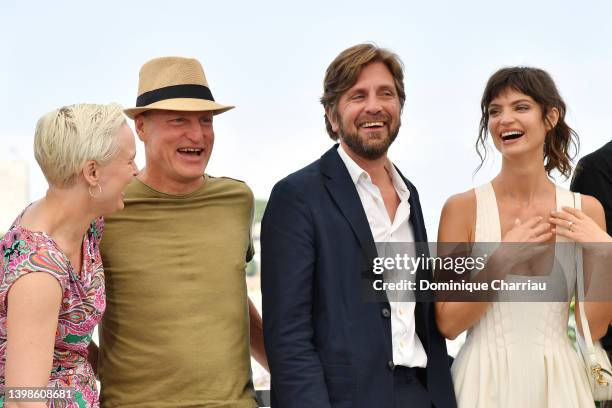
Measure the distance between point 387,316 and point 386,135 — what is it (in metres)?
0.65

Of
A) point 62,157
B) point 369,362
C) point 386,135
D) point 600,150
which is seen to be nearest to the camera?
point 62,157

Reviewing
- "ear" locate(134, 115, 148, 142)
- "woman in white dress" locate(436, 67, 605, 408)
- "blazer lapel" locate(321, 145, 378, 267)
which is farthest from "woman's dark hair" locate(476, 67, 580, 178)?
"ear" locate(134, 115, 148, 142)

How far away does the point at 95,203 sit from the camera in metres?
2.56

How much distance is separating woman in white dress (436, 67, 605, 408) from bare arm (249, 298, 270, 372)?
0.71m

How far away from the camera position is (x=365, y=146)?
9.75 feet

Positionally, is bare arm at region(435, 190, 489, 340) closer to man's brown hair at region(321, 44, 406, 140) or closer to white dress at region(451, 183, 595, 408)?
white dress at region(451, 183, 595, 408)

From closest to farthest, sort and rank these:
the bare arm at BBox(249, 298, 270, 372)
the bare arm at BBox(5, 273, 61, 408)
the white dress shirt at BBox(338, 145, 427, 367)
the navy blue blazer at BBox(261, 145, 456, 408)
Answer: the bare arm at BBox(5, 273, 61, 408)
the navy blue blazer at BBox(261, 145, 456, 408)
the white dress shirt at BBox(338, 145, 427, 367)
the bare arm at BBox(249, 298, 270, 372)

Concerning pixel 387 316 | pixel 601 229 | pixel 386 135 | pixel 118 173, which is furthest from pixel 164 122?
pixel 601 229

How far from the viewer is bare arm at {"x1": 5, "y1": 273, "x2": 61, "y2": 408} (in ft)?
7.47

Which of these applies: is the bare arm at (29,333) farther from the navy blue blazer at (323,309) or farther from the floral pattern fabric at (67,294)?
the navy blue blazer at (323,309)

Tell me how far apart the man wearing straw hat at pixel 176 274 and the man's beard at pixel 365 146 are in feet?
1.55

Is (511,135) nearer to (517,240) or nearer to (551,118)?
(551,118)

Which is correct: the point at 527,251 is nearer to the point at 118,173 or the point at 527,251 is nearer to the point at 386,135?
the point at 386,135

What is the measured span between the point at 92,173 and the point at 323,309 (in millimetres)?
869
